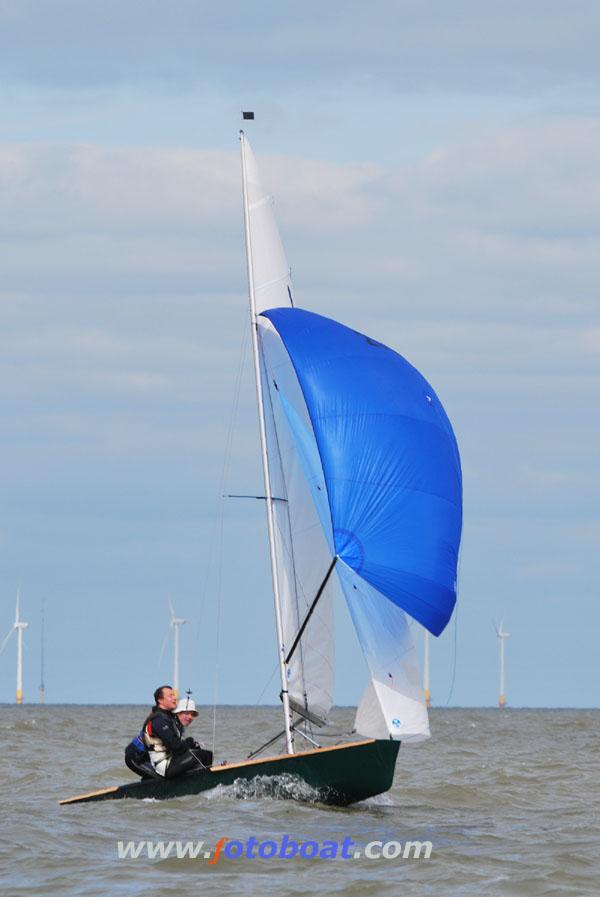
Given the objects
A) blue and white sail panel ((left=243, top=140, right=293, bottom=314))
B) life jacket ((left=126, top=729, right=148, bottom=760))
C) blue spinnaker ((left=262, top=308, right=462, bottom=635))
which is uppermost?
blue and white sail panel ((left=243, top=140, right=293, bottom=314))

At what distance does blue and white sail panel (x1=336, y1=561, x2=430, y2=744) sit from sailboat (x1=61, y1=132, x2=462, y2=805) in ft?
0.04

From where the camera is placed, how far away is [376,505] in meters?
18.0

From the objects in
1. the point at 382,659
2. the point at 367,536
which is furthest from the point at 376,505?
the point at 382,659

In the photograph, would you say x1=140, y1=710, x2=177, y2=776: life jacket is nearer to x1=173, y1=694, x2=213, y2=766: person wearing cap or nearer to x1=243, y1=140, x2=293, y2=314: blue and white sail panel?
x1=173, y1=694, x2=213, y2=766: person wearing cap

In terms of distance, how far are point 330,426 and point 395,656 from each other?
2.74 metres

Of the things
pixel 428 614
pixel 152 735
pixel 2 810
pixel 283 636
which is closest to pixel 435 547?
pixel 428 614

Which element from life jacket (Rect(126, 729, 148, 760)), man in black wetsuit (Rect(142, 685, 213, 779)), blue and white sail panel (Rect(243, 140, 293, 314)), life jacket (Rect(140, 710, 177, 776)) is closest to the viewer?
man in black wetsuit (Rect(142, 685, 213, 779))

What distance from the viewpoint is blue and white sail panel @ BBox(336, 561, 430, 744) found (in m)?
18.2

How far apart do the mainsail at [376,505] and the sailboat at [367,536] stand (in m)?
0.01

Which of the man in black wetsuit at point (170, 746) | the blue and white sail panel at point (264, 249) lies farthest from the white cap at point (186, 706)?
the blue and white sail panel at point (264, 249)

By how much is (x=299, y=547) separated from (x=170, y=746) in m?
2.99

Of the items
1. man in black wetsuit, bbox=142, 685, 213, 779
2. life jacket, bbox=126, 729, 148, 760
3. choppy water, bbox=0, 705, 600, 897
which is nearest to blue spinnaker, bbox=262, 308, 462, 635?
choppy water, bbox=0, 705, 600, 897

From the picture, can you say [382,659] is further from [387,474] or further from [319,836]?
[319,836]

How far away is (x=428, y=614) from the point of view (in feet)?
58.4
